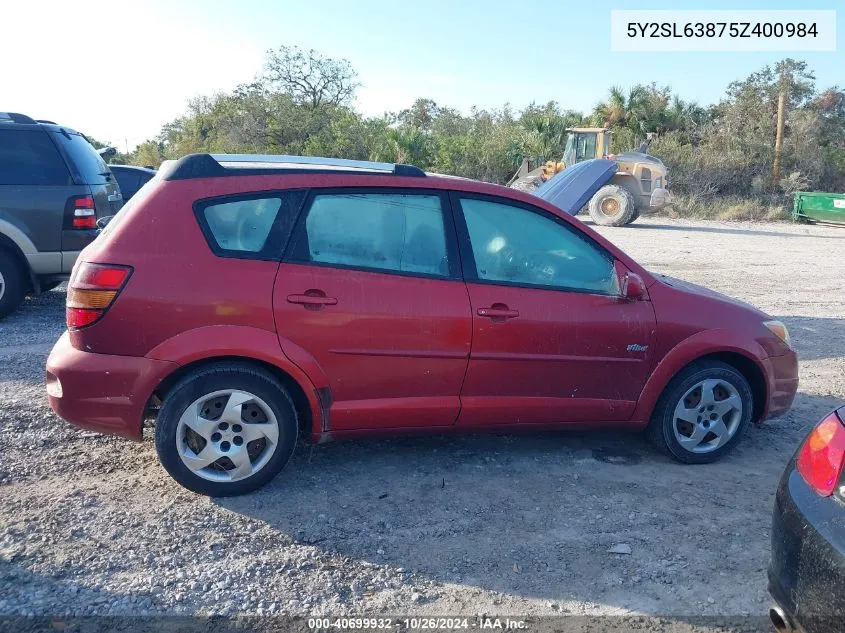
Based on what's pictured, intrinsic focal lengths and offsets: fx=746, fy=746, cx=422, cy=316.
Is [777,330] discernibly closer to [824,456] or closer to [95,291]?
[824,456]

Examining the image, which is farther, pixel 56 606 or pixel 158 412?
pixel 158 412

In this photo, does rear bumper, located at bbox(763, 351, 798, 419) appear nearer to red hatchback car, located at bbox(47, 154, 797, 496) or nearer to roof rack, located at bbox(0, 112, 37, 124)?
red hatchback car, located at bbox(47, 154, 797, 496)

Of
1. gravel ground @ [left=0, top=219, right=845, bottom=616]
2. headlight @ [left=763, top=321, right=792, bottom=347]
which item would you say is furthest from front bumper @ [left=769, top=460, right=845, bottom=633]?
headlight @ [left=763, top=321, right=792, bottom=347]

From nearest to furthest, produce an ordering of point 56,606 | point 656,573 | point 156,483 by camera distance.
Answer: point 56,606 < point 656,573 < point 156,483

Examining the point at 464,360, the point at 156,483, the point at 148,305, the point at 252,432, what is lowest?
the point at 156,483

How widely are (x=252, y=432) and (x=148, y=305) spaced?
82 centimetres

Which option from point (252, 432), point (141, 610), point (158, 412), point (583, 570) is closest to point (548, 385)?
point (583, 570)

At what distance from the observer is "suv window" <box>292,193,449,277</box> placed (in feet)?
13.1

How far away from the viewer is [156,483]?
405 cm

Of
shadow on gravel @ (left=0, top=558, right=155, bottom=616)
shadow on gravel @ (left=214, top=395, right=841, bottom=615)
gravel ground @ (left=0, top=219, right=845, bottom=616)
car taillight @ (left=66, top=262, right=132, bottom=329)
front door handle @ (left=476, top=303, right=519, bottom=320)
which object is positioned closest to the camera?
shadow on gravel @ (left=0, top=558, right=155, bottom=616)

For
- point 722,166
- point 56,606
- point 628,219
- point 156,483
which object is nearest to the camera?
point 56,606

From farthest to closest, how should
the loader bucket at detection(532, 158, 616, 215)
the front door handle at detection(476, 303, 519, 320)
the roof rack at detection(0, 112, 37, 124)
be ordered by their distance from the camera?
the roof rack at detection(0, 112, 37, 124)
the loader bucket at detection(532, 158, 616, 215)
the front door handle at detection(476, 303, 519, 320)

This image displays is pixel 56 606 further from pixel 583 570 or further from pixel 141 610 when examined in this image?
pixel 583 570

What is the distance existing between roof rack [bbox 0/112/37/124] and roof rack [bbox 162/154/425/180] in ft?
14.3
